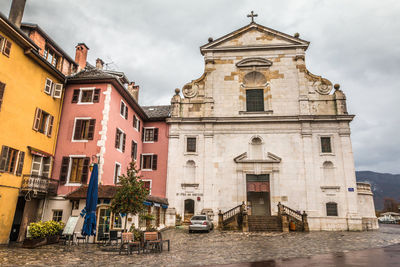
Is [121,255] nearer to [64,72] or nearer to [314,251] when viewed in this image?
[314,251]

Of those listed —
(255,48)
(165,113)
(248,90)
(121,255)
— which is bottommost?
(121,255)

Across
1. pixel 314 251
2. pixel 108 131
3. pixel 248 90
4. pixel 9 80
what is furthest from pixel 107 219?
pixel 248 90

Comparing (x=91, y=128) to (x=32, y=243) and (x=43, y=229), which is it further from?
(x=32, y=243)

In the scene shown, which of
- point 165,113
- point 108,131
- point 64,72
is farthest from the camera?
point 165,113

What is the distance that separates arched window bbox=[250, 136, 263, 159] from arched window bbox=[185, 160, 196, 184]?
19.6 ft

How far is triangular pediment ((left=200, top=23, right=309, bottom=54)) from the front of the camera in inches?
1298

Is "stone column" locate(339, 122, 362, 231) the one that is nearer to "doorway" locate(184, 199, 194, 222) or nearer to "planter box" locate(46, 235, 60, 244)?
"doorway" locate(184, 199, 194, 222)

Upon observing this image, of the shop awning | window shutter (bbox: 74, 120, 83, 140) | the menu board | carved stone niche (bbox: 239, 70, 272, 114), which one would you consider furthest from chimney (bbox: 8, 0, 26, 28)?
carved stone niche (bbox: 239, 70, 272, 114)

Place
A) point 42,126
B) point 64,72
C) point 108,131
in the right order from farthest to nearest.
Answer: point 64,72, point 108,131, point 42,126

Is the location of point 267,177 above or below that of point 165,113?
below

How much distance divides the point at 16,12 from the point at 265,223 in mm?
25042

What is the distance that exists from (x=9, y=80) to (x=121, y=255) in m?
12.7

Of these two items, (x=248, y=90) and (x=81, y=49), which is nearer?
(x=81, y=49)

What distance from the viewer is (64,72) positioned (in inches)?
985
